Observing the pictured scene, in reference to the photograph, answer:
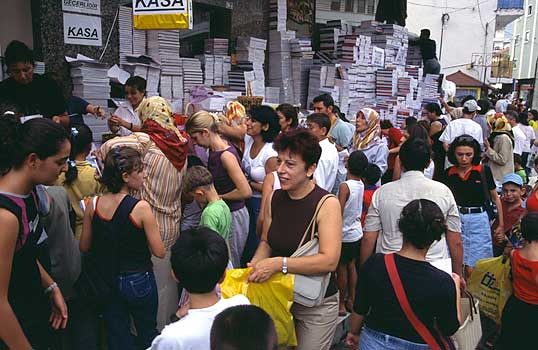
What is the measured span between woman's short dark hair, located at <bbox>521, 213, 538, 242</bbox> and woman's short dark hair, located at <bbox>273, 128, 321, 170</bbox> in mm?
1544

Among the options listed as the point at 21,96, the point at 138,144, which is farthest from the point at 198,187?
the point at 21,96

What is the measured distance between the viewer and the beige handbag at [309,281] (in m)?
2.36

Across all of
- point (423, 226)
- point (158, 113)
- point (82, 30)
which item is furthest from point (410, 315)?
point (82, 30)

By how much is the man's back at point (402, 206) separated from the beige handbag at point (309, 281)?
2.91 ft

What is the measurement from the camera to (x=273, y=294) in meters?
2.35

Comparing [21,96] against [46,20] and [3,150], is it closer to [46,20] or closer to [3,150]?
[46,20]

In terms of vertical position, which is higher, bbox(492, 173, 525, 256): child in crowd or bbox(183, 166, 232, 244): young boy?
bbox(183, 166, 232, 244): young boy

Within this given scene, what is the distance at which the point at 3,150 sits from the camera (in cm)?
186

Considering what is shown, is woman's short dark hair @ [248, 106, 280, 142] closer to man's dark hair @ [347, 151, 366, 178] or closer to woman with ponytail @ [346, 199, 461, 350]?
man's dark hair @ [347, 151, 366, 178]

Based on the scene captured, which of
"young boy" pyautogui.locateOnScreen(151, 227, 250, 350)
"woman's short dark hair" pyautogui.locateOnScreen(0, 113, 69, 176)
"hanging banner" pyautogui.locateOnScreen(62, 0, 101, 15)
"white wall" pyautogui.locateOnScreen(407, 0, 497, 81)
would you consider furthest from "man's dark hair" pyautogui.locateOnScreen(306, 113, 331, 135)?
"white wall" pyautogui.locateOnScreen(407, 0, 497, 81)

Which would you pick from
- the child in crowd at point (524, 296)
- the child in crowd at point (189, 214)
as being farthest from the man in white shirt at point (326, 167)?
the child in crowd at point (524, 296)

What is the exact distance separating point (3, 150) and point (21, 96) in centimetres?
234

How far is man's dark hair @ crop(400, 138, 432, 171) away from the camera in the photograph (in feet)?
10.2

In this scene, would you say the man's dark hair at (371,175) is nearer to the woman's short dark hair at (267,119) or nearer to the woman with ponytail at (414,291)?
the woman's short dark hair at (267,119)
